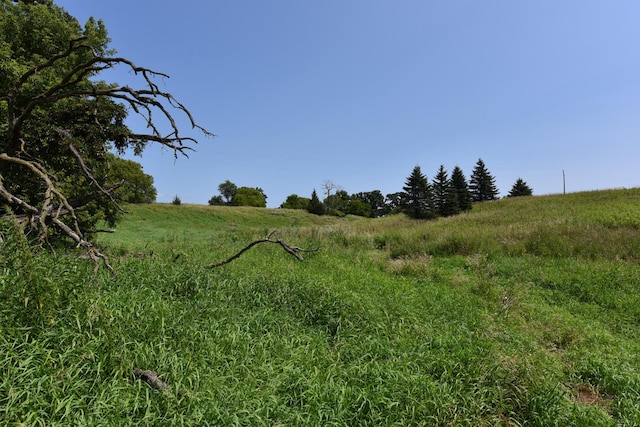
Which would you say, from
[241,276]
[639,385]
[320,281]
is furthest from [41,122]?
[639,385]

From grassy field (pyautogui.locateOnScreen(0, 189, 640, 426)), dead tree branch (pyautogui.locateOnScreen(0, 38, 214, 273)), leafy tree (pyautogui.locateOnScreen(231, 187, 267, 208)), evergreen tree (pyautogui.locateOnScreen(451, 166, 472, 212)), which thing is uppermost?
leafy tree (pyautogui.locateOnScreen(231, 187, 267, 208))

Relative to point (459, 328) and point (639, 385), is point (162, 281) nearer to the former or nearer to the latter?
point (459, 328)

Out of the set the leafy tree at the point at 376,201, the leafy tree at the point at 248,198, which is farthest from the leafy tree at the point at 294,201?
the leafy tree at the point at 376,201

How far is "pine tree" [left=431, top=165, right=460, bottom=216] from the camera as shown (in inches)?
1116

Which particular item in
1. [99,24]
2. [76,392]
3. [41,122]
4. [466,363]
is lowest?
[466,363]

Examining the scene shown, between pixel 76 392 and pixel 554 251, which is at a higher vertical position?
pixel 554 251

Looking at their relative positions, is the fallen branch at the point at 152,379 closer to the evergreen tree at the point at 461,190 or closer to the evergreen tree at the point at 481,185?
the evergreen tree at the point at 461,190

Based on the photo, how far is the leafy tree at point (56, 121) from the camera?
4965 millimetres

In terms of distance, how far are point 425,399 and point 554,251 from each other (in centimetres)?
992

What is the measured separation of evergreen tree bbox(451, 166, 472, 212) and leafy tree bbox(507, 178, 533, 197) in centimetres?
1722

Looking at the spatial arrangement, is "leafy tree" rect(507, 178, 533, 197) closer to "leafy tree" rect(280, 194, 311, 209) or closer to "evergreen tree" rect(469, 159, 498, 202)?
"evergreen tree" rect(469, 159, 498, 202)

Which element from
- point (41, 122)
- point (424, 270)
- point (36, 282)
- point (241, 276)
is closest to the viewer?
point (36, 282)

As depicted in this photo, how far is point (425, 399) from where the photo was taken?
291 cm

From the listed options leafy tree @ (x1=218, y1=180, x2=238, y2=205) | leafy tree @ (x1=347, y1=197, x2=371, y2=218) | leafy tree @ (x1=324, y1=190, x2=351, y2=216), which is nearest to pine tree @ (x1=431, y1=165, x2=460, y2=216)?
leafy tree @ (x1=324, y1=190, x2=351, y2=216)
